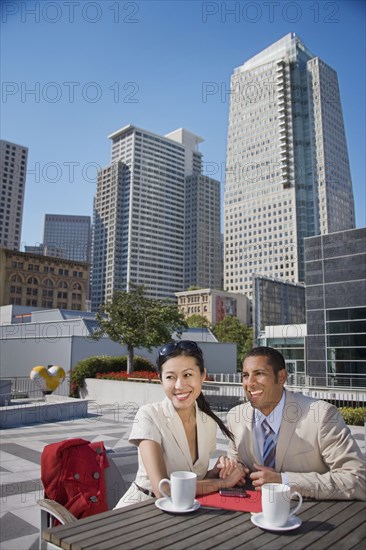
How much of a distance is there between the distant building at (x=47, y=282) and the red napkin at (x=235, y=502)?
11107 cm

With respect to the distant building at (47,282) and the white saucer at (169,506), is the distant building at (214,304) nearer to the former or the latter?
the distant building at (47,282)

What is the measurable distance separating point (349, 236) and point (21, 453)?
24260mm

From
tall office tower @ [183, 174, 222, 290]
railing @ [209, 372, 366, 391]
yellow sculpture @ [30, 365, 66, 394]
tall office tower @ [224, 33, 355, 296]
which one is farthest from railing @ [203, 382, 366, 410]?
tall office tower @ [183, 174, 222, 290]

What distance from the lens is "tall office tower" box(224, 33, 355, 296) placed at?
135375mm

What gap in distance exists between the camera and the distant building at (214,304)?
120 meters

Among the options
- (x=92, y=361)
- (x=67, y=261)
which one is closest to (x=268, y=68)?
(x=67, y=261)

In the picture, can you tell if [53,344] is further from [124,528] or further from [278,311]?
[278,311]

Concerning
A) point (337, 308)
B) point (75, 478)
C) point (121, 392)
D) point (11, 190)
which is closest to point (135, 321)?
point (121, 392)

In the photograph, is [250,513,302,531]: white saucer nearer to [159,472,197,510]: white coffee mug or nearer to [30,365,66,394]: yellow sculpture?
[159,472,197,510]: white coffee mug

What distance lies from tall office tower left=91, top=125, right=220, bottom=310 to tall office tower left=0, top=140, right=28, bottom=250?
30106 millimetres

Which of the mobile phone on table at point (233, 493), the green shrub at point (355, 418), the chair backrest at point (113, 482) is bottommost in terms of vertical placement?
the green shrub at point (355, 418)

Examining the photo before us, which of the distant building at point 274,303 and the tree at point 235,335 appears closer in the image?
the distant building at point 274,303

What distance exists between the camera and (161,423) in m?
2.92

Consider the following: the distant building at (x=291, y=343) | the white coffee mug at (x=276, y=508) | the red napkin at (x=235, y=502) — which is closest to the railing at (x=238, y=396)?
the red napkin at (x=235, y=502)
